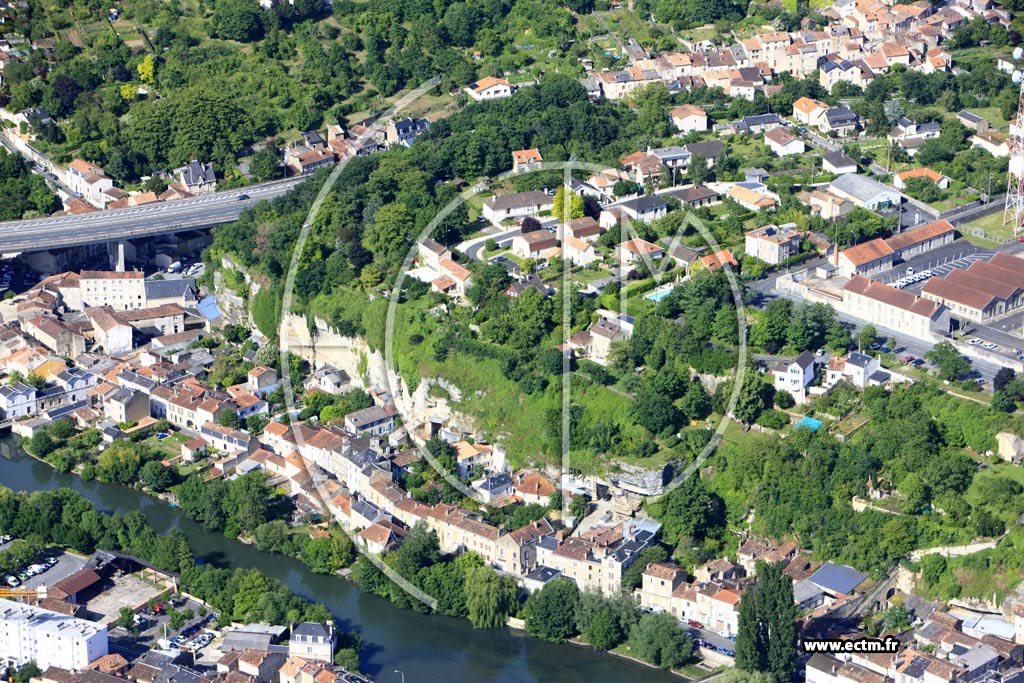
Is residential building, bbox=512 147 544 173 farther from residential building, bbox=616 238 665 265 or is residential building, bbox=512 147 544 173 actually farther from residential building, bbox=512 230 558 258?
residential building, bbox=616 238 665 265

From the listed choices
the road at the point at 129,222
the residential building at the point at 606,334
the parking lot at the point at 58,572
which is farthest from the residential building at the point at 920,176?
the parking lot at the point at 58,572

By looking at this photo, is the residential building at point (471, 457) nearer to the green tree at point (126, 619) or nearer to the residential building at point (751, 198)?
the green tree at point (126, 619)

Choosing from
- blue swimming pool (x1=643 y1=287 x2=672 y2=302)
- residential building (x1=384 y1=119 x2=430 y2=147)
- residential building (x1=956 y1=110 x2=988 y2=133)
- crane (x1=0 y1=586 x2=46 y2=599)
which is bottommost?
crane (x1=0 y1=586 x2=46 y2=599)

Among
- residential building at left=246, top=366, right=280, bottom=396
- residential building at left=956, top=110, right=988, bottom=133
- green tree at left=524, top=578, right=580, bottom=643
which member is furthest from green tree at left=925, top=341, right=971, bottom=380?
residential building at left=246, top=366, right=280, bottom=396

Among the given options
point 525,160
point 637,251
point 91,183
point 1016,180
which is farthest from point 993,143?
point 91,183

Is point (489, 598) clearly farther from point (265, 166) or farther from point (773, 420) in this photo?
point (265, 166)

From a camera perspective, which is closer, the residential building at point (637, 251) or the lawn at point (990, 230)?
the residential building at point (637, 251)

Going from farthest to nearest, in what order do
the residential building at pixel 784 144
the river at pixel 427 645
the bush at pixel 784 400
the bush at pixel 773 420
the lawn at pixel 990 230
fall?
the residential building at pixel 784 144, the lawn at pixel 990 230, the bush at pixel 784 400, the bush at pixel 773 420, the river at pixel 427 645
